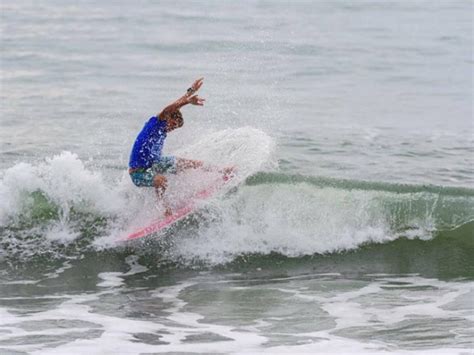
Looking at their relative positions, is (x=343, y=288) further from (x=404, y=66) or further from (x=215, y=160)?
(x=404, y=66)

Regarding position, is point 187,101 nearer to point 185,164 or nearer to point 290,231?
point 185,164

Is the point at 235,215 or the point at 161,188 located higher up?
the point at 161,188

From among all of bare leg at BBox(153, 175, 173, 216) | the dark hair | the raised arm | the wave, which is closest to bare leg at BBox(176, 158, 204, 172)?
bare leg at BBox(153, 175, 173, 216)

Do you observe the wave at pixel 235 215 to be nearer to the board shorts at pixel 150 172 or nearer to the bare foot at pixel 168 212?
the bare foot at pixel 168 212

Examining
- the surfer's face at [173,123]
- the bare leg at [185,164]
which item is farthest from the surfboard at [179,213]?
the surfer's face at [173,123]

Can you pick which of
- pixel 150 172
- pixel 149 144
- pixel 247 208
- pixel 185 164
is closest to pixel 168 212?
pixel 150 172

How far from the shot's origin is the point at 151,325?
8.55m

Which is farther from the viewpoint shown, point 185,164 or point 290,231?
point 290,231

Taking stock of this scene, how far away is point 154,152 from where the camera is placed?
1110 cm

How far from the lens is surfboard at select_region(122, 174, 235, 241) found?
36.7 ft

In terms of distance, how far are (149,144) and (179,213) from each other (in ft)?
3.12

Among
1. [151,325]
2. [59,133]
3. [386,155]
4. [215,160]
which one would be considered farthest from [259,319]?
[59,133]

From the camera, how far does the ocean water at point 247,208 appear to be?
337 inches

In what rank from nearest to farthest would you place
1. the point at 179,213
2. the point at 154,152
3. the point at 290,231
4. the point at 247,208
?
the point at 154,152
the point at 179,213
the point at 290,231
the point at 247,208
